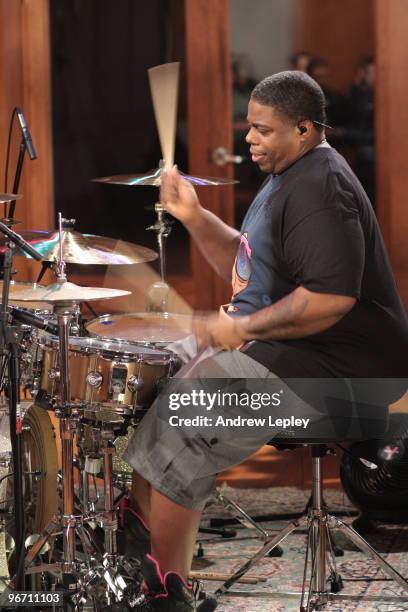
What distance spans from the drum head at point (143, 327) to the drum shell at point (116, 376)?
0.23 m

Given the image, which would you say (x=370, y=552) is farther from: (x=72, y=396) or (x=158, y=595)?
(x=72, y=396)

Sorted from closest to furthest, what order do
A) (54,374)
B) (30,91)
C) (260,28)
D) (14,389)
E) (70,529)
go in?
(14,389) < (70,529) < (54,374) < (30,91) < (260,28)

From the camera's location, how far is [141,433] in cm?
272

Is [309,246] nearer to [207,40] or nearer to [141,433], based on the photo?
[141,433]

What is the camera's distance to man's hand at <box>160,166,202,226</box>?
9.15ft

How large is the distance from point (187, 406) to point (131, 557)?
666mm

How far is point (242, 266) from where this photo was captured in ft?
9.37

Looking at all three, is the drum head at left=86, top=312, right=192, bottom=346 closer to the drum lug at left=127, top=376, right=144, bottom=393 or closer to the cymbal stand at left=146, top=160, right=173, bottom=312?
the cymbal stand at left=146, top=160, right=173, bottom=312

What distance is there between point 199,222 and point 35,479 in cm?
88

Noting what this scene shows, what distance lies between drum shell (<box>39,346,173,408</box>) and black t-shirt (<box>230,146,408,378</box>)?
0.27 metres

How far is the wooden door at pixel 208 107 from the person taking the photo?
205 inches

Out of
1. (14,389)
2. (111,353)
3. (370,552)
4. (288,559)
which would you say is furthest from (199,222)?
(288,559)

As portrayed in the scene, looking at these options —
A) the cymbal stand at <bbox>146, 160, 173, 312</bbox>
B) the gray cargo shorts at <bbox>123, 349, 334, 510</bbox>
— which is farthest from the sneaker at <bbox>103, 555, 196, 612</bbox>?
the cymbal stand at <bbox>146, 160, 173, 312</bbox>

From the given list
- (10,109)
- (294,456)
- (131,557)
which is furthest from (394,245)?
(131,557)
